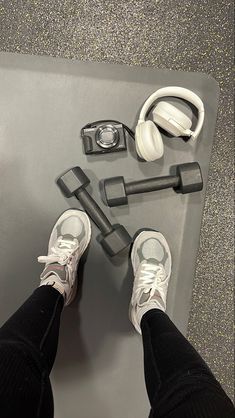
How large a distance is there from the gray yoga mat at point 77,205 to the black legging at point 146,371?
25 cm

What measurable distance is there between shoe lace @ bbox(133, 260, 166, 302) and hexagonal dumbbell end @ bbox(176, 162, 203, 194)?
22 cm

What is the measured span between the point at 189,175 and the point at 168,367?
0.49m

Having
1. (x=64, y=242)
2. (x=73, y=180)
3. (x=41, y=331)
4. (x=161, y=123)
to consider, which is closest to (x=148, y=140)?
(x=161, y=123)

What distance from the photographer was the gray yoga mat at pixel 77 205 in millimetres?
1010

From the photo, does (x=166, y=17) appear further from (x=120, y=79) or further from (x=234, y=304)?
(x=234, y=304)

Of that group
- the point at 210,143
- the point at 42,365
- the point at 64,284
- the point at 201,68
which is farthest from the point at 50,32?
the point at 42,365

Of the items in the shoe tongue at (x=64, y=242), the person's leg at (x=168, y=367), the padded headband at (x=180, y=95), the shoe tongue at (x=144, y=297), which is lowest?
the person's leg at (x=168, y=367)

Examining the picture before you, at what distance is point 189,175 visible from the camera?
975 mm

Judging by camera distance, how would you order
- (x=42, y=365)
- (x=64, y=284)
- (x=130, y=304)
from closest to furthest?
(x=42, y=365) → (x=64, y=284) → (x=130, y=304)

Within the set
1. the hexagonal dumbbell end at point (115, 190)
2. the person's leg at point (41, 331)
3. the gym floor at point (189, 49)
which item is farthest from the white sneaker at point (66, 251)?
the gym floor at point (189, 49)

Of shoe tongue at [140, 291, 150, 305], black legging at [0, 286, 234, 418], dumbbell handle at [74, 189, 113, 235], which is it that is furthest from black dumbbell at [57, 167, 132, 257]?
black legging at [0, 286, 234, 418]

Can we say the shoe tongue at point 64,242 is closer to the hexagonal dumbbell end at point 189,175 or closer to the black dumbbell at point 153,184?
the black dumbbell at point 153,184

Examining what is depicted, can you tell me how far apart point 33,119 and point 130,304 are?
561mm

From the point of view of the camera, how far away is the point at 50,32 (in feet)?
3.44
